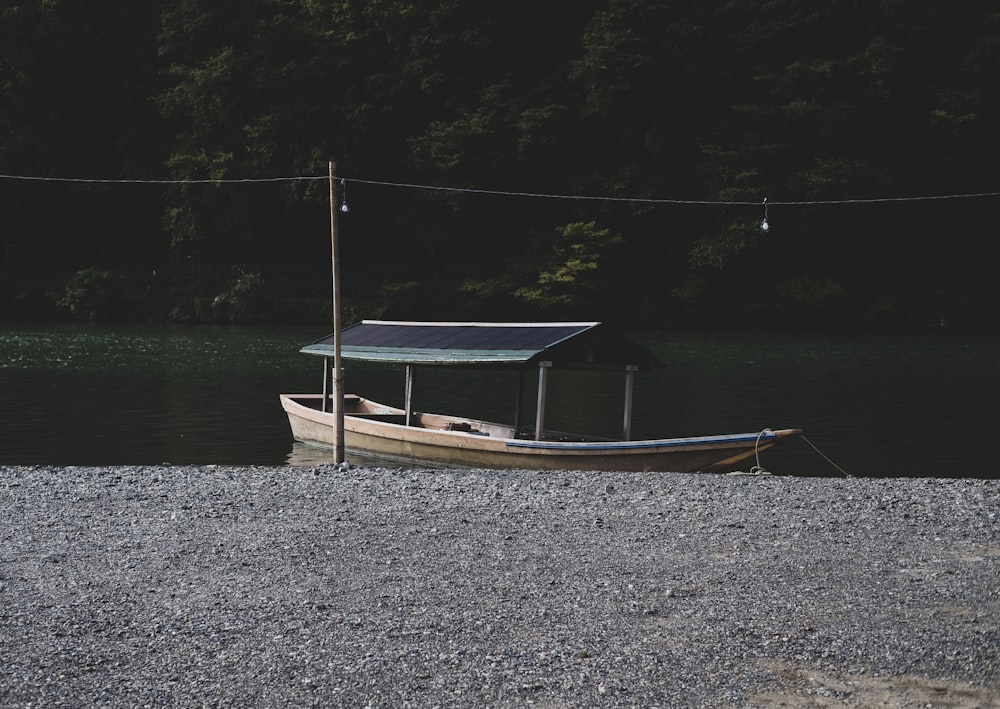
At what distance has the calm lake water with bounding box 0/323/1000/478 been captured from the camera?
18984 millimetres

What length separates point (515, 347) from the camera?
16.6m

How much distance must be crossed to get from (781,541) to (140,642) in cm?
562

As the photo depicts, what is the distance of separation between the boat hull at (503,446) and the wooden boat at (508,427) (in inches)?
0.6

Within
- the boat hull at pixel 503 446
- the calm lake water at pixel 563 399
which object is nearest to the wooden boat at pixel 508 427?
the boat hull at pixel 503 446

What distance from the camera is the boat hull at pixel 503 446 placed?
15.2 m

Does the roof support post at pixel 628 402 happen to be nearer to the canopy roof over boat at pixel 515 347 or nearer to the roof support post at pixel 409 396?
the canopy roof over boat at pixel 515 347

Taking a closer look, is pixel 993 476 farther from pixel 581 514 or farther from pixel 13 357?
pixel 13 357

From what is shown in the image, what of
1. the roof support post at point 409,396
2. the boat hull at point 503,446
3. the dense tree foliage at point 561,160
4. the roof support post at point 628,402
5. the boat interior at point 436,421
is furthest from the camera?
the dense tree foliage at point 561,160

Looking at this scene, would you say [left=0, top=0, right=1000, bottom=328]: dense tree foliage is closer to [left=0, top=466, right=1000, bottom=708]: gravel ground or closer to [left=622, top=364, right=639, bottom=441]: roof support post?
[left=622, top=364, right=639, bottom=441]: roof support post

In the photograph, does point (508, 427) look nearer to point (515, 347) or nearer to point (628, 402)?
point (515, 347)

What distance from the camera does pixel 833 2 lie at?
55750 millimetres

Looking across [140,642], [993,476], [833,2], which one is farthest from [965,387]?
[833,2]

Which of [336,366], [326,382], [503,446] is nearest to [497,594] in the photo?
[336,366]

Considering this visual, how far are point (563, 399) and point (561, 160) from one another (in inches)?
1237
